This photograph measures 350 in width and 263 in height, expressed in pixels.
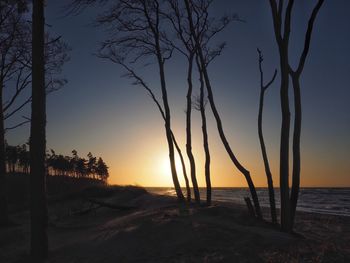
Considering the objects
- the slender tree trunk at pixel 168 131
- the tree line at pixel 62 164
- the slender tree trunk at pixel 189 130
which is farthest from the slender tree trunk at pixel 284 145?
the tree line at pixel 62 164

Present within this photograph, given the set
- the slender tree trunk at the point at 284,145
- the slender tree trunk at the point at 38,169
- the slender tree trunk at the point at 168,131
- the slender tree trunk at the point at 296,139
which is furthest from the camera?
the slender tree trunk at the point at 168,131

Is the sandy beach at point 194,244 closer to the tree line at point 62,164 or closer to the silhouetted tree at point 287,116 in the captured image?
the silhouetted tree at point 287,116

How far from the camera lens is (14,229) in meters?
16.9

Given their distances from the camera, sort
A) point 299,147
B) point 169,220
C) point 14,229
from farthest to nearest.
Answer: point 14,229, point 169,220, point 299,147

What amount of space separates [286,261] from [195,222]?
418cm

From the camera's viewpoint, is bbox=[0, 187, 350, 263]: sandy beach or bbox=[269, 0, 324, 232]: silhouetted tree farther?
bbox=[269, 0, 324, 232]: silhouetted tree

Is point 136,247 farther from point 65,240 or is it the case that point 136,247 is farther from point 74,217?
point 74,217

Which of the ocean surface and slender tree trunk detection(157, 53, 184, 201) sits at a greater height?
slender tree trunk detection(157, 53, 184, 201)

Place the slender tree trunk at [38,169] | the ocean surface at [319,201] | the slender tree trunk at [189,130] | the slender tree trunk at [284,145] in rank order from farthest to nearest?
1. the ocean surface at [319,201]
2. the slender tree trunk at [189,130]
3. the slender tree trunk at [284,145]
4. the slender tree trunk at [38,169]

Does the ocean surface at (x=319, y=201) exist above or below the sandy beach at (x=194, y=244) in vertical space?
below

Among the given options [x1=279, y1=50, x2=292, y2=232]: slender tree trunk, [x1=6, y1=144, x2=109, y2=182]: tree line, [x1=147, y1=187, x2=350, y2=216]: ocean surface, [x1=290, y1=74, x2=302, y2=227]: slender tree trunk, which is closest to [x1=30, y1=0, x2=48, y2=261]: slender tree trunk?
[x1=279, y1=50, x2=292, y2=232]: slender tree trunk

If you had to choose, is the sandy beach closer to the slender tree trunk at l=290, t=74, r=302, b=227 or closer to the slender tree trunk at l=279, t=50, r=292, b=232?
the slender tree trunk at l=279, t=50, r=292, b=232

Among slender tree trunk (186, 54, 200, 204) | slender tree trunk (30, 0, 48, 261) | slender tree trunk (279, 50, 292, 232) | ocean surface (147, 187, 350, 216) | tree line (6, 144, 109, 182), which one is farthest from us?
tree line (6, 144, 109, 182)

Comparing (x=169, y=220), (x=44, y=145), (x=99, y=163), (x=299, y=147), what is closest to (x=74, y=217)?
(x=169, y=220)
